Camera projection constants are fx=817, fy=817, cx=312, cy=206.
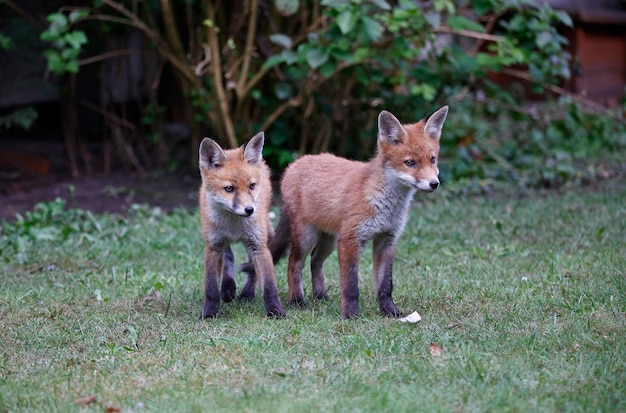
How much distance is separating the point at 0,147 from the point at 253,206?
23.7ft

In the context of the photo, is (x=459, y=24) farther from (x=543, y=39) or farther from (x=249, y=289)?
(x=249, y=289)

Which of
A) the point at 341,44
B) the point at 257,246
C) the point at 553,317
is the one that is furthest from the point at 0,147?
the point at 553,317

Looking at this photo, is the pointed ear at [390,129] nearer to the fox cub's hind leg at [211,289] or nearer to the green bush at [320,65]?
the fox cub's hind leg at [211,289]

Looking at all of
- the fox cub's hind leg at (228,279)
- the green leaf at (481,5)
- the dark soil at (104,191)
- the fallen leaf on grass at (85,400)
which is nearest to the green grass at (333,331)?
the fallen leaf on grass at (85,400)

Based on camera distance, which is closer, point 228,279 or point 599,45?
point 228,279

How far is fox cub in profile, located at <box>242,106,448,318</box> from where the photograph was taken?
542 cm

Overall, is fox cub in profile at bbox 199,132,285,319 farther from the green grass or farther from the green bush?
the green bush

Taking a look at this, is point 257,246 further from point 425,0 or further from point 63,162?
point 63,162

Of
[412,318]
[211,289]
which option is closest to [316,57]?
[211,289]

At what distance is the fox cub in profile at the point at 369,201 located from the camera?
5.42 m

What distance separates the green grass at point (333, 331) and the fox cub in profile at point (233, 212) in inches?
9.5

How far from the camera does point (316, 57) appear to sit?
850 cm

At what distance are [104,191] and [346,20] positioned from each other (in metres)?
Result: 4.18

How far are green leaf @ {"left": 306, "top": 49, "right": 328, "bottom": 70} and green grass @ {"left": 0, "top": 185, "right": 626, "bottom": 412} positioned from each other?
2.00 meters
